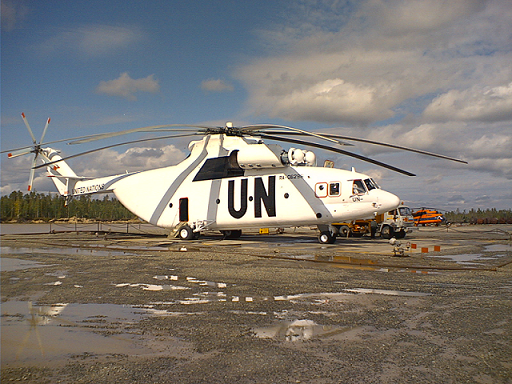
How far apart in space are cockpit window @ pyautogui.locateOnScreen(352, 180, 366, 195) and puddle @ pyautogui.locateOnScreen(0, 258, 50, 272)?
44.1 feet

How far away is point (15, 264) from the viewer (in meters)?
10.4

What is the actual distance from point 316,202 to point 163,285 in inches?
495

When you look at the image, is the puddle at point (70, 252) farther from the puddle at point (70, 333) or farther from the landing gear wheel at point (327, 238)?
the landing gear wheel at point (327, 238)

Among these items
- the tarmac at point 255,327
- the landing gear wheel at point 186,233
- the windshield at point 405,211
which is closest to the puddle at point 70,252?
the tarmac at point 255,327

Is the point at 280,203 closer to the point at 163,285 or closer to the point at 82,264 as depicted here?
the point at 82,264

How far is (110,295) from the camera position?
6.67 m

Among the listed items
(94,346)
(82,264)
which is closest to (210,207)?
(82,264)

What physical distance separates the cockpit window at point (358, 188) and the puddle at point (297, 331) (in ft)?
46.9

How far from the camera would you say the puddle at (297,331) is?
14.7 feet

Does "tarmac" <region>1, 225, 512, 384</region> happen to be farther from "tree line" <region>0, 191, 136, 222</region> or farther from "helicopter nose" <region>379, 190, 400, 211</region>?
"tree line" <region>0, 191, 136, 222</region>

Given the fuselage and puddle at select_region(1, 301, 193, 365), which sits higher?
the fuselage

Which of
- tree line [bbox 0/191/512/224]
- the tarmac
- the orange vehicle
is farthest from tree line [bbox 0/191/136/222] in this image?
the tarmac

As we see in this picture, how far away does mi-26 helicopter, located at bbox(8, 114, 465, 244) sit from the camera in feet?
61.4

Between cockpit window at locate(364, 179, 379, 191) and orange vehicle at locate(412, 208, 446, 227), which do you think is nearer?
cockpit window at locate(364, 179, 379, 191)
